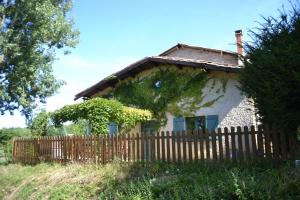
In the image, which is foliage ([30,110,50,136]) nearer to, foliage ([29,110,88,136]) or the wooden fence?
foliage ([29,110,88,136])

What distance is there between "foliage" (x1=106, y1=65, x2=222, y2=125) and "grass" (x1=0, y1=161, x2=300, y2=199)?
6.63 metres

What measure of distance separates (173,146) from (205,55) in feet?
51.8

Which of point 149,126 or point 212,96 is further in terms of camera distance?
point 149,126

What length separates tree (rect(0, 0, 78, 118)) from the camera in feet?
73.8

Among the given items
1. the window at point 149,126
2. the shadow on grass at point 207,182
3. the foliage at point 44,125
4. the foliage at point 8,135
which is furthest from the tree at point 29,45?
the shadow on grass at point 207,182

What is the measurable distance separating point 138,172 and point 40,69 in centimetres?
1839

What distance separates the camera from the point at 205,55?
26.1 metres

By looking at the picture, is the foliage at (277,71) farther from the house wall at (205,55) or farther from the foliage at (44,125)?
the house wall at (205,55)

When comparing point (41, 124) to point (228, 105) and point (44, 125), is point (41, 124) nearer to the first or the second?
point (44, 125)

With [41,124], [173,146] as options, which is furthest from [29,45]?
[173,146]

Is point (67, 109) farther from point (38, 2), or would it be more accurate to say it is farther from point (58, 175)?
point (38, 2)

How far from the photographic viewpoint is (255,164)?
359 inches

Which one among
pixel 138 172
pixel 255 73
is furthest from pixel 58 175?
pixel 255 73

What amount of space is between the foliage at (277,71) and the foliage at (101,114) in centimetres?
888
